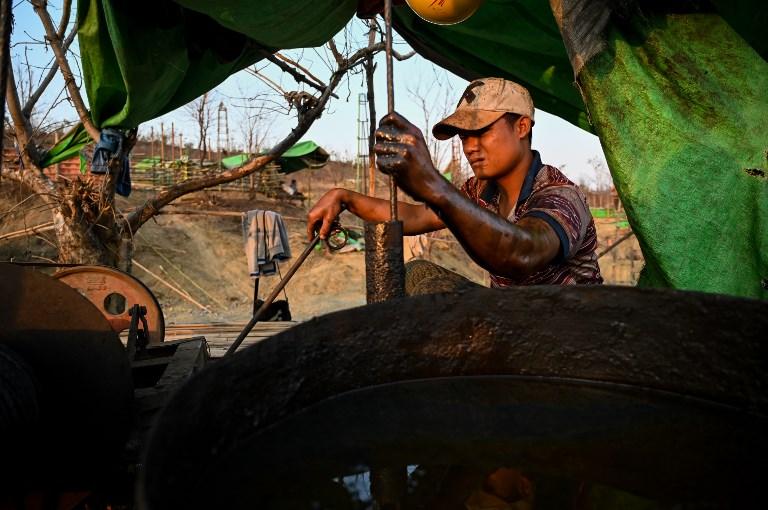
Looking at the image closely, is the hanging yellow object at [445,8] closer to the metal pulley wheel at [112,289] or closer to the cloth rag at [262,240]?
the metal pulley wheel at [112,289]

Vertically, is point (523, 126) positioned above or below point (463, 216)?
above

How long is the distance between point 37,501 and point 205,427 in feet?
3.97

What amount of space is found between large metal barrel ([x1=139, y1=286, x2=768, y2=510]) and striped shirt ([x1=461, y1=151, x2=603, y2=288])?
1.85 ft

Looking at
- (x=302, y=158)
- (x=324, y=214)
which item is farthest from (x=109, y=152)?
(x=302, y=158)

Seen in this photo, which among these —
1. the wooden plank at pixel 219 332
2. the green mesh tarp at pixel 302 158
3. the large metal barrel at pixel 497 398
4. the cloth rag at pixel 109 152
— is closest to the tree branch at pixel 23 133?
the cloth rag at pixel 109 152

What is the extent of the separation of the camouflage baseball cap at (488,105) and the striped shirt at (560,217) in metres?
0.32

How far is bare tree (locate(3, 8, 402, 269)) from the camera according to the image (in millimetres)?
6562

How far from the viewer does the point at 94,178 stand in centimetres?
690

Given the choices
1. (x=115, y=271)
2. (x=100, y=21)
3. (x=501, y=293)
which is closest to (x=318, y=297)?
(x=115, y=271)

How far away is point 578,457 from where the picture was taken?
1.19 meters

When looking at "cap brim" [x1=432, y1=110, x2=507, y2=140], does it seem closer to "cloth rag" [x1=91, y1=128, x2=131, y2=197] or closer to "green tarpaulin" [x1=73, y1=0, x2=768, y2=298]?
"green tarpaulin" [x1=73, y1=0, x2=768, y2=298]

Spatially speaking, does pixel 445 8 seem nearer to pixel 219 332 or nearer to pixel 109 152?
pixel 109 152

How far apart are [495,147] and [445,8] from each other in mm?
Result: 697

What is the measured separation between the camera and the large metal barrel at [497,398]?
1079mm
